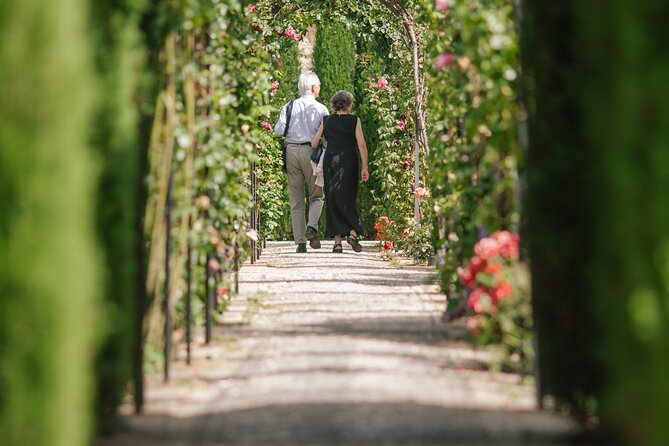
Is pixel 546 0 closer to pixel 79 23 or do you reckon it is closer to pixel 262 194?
pixel 79 23

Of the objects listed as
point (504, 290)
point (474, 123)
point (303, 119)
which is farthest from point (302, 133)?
point (504, 290)

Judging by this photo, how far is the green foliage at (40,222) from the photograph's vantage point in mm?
3268

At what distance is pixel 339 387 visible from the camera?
5320mm

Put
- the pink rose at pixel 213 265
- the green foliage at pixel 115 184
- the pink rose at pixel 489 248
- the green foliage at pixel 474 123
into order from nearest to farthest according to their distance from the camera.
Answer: the green foliage at pixel 115 184
the pink rose at pixel 489 248
the green foliage at pixel 474 123
the pink rose at pixel 213 265

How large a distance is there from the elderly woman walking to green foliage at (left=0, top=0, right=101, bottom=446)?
34.5ft

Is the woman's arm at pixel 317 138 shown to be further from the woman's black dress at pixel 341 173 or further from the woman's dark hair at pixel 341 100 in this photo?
the woman's dark hair at pixel 341 100

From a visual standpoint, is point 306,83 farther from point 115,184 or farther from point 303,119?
point 115,184

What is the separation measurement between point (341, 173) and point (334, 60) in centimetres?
763

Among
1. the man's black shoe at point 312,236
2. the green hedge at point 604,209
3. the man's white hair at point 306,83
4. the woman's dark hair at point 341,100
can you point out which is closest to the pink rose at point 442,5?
the green hedge at point 604,209

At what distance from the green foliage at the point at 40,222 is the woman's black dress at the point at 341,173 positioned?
10.8m

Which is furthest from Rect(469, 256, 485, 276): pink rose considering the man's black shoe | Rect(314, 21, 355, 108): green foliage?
Rect(314, 21, 355, 108): green foliage

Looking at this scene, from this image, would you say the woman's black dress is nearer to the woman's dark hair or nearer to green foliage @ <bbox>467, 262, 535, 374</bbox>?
the woman's dark hair

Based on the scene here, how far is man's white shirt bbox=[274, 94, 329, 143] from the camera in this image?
46.9 ft

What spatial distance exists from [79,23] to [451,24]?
13.8 ft
